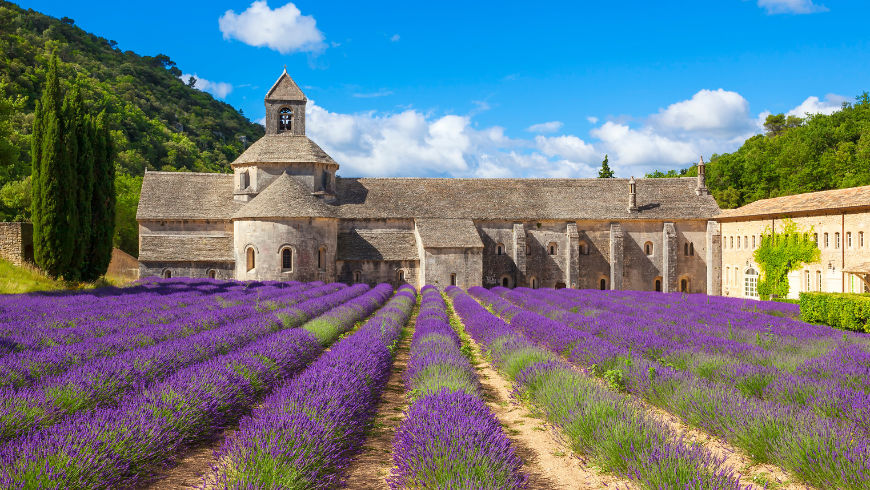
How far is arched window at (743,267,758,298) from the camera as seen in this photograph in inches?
1176

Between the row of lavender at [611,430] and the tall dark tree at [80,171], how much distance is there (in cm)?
1991

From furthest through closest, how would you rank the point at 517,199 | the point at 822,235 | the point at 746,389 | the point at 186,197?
the point at 517,199
the point at 186,197
the point at 822,235
the point at 746,389

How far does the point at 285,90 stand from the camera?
1476 inches

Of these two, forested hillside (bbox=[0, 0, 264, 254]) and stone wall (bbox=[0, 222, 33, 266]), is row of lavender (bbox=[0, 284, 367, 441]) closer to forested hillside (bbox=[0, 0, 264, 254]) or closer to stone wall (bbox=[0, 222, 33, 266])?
stone wall (bbox=[0, 222, 33, 266])

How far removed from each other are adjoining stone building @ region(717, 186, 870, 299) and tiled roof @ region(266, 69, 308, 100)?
2973 cm

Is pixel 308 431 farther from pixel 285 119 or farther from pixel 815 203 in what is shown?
pixel 285 119

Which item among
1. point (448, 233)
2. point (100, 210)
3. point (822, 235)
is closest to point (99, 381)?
point (100, 210)

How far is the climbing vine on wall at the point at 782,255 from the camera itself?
25.5 metres

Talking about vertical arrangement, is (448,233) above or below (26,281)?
above

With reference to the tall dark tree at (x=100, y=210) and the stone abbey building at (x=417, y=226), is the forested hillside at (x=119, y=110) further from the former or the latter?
the stone abbey building at (x=417, y=226)

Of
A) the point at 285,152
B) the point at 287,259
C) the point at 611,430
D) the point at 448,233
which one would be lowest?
the point at 611,430

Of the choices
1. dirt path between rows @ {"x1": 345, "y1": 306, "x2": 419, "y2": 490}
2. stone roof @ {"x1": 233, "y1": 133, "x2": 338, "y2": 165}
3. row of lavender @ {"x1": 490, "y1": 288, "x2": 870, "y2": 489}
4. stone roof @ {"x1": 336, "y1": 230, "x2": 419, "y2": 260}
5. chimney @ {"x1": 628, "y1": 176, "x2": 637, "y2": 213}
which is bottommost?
dirt path between rows @ {"x1": 345, "y1": 306, "x2": 419, "y2": 490}

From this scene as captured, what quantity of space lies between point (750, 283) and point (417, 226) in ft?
65.3

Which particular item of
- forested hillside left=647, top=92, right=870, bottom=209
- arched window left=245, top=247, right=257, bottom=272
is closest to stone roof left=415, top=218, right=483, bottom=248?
arched window left=245, top=247, right=257, bottom=272
